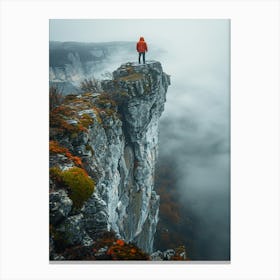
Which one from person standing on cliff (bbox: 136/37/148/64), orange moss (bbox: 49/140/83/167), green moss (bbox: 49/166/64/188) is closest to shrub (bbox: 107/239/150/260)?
green moss (bbox: 49/166/64/188)

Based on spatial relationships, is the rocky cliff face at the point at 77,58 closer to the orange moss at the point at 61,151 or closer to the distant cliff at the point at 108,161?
the distant cliff at the point at 108,161

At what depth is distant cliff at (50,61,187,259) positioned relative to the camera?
8367mm

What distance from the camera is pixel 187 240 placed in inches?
387

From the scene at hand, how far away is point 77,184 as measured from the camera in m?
8.46

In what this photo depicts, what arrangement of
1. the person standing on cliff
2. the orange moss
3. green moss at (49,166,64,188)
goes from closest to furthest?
green moss at (49,166,64,188) < the orange moss < the person standing on cliff

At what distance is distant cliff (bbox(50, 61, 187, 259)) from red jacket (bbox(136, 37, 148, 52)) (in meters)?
0.55

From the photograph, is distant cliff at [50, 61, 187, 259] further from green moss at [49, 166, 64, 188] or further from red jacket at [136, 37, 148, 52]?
red jacket at [136, 37, 148, 52]
